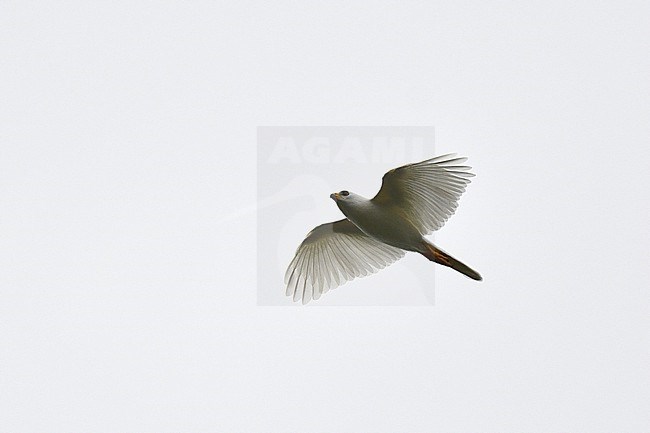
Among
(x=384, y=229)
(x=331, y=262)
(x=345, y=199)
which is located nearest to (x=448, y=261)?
(x=384, y=229)

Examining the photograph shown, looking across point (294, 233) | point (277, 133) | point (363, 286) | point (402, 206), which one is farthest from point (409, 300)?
point (402, 206)

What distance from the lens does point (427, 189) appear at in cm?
905

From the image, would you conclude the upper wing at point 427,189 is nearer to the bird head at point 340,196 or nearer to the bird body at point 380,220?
the bird body at point 380,220

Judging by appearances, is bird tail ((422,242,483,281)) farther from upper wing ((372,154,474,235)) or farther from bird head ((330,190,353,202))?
bird head ((330,190,353,202))

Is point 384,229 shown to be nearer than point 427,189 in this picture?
No

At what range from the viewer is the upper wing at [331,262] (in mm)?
10195

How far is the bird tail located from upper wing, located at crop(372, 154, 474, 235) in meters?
0.24

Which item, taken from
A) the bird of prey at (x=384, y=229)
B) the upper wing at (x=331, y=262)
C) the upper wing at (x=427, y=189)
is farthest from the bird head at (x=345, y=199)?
the upper wing at (x=331, y=262)

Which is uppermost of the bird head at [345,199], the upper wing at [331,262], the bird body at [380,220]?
the bird head at [345,199]

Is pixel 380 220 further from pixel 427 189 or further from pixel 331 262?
pixel 331 262

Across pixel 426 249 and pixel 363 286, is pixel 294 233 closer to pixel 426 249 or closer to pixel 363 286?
pixel 363 286

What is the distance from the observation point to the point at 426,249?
9.27 metres

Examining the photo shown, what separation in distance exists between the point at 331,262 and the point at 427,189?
1.77m

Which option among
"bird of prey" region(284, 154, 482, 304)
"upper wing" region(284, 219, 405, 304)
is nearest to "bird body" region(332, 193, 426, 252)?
"bird of prey" region(284, 154, 482, 304)
